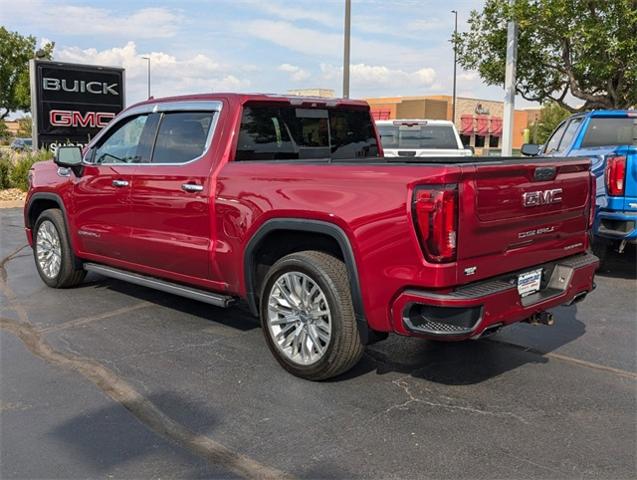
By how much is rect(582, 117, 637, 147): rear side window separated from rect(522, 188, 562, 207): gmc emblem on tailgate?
15.9ft

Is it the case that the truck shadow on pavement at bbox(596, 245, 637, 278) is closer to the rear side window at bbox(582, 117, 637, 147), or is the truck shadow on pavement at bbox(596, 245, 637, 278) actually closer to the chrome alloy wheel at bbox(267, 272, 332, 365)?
the rear side window at bbox(582, 117, 637, 147)

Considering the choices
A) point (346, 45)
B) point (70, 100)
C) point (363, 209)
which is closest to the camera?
point (363, 209)

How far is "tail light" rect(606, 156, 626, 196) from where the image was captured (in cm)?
688

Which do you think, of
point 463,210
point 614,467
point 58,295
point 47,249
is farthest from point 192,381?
point 47,249

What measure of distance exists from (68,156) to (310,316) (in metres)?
3.26

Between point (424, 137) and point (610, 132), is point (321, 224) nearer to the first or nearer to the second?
point (610, 132)

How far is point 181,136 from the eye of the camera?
5.33m

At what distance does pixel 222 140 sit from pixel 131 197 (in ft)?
3.87

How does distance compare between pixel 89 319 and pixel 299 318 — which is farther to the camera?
pixel 89 319

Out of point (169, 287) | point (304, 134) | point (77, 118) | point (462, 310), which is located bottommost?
point (169, 287)

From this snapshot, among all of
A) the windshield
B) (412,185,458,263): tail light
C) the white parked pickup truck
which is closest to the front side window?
(412,185,458,263): tail light

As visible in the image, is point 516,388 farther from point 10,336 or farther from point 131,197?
point 10,336

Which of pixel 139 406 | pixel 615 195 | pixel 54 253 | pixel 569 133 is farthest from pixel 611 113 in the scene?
pixel 139 406

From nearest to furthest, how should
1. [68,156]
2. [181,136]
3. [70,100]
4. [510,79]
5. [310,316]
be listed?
[310,316]
[181,136]
[68,156]
[510,79]
[70,100]
